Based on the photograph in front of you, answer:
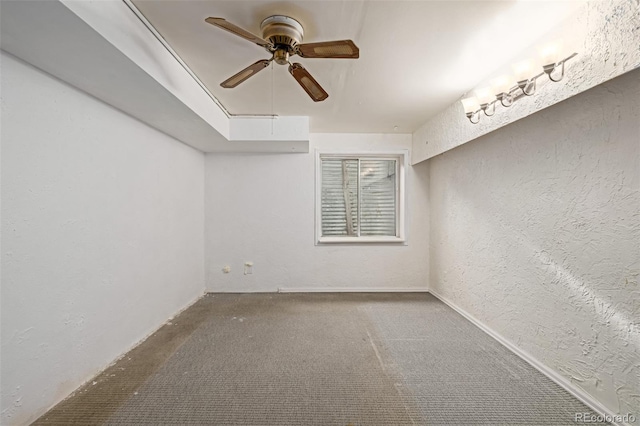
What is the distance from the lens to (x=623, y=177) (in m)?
1.34

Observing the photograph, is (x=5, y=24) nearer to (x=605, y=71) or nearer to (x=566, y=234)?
(x=605, y=71)

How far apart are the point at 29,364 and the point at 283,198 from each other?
2.63 meters

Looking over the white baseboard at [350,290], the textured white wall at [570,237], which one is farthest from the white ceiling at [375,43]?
the white baseboard at [350,290]

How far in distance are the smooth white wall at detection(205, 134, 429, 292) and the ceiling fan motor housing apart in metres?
2.10

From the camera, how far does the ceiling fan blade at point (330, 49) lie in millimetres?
1295

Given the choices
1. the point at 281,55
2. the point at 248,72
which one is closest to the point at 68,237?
the point at 248,72

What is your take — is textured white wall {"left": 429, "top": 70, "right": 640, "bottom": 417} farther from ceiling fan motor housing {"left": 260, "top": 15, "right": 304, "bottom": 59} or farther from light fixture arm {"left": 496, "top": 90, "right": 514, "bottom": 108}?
ceiling fan motor housing {"left": 260, "top": 15, "right": 304, "bottom": 59}

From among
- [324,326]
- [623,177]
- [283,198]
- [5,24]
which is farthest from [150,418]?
[623,177]

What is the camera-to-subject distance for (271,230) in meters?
3.58

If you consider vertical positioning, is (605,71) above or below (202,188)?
above

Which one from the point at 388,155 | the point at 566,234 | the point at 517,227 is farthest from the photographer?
the point at 388,155

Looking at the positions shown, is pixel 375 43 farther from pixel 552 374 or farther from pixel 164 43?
pixel 552 374

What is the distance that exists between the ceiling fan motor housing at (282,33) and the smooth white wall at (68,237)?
1277 mm

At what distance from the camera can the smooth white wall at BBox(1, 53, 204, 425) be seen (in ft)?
4.32
